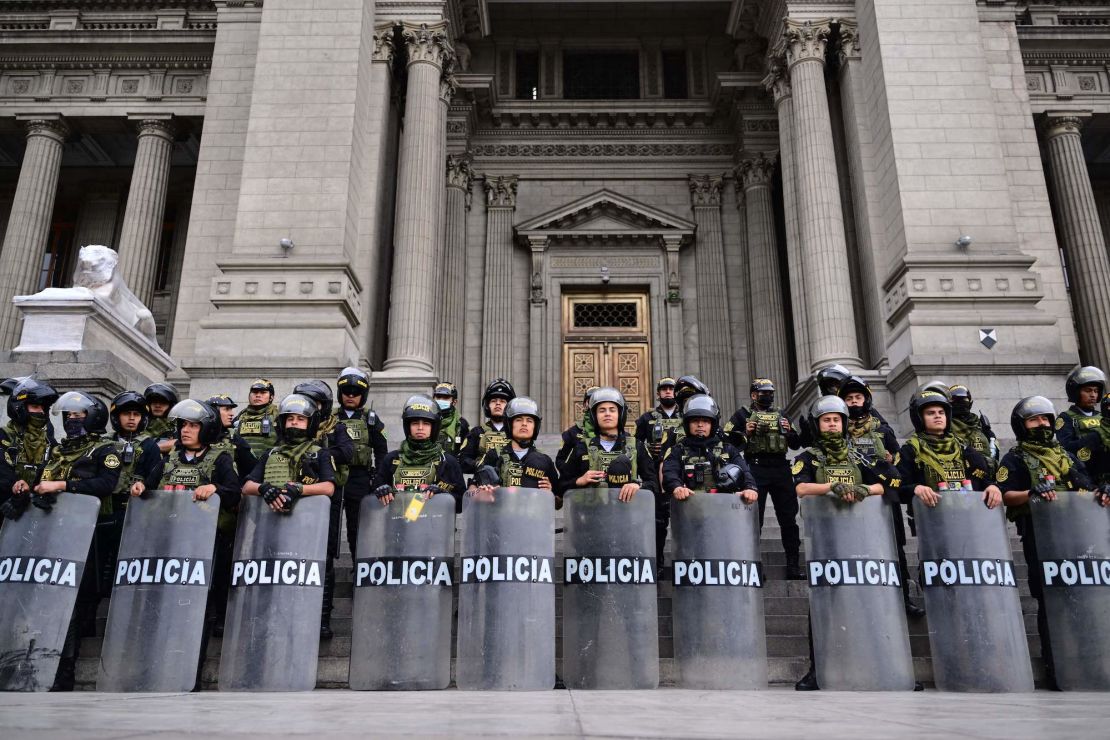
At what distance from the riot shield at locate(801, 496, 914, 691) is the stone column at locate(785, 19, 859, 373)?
34.9 feet

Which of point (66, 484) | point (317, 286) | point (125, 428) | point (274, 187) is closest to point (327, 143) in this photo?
point (274, 187)

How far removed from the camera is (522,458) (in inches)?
282

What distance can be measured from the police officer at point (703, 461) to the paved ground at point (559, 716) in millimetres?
1935

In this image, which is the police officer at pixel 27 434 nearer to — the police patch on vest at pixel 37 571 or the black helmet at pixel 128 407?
the black helmet at pixel 128 407

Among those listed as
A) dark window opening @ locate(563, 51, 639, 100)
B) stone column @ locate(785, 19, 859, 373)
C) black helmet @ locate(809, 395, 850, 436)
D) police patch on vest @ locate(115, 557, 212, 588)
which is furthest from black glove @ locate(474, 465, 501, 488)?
dark window opening @ locate(563, 51, 639, 100)

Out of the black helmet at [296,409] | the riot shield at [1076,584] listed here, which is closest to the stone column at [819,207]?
the riot shield at [1076,584]

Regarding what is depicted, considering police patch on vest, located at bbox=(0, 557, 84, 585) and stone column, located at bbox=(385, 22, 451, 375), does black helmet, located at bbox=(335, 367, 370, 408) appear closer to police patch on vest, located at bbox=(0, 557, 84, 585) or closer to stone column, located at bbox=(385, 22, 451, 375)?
police patch on vest, located at bbox=(0, 557, 84, 585)

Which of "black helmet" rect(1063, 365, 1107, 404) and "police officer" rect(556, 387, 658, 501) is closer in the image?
"police officer" rect(556, 387, 658, 501)

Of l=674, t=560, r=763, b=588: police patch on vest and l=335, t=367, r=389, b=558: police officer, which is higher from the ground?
l=335, t=367, r=389, b=558: police officer

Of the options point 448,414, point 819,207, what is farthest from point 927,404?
point 819,207

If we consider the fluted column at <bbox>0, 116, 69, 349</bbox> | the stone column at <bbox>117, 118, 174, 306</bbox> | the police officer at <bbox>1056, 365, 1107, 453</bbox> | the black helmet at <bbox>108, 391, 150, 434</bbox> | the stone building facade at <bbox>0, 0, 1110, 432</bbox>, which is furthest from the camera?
the fluted column at <bbox>0, 116, 69, 349</bbox>

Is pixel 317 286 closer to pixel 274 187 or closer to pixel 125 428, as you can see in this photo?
pixel 274 187

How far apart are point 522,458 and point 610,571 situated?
1390 millimetres

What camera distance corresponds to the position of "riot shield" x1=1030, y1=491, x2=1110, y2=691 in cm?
624
